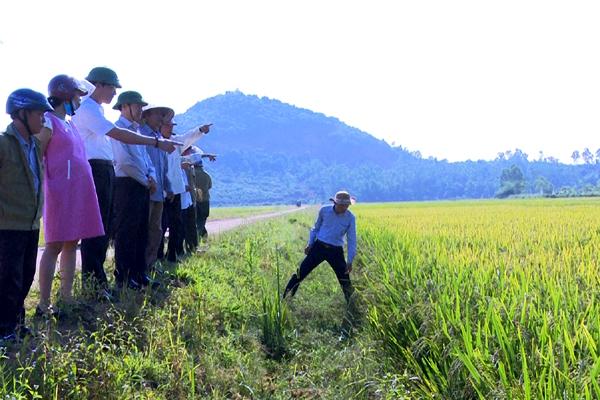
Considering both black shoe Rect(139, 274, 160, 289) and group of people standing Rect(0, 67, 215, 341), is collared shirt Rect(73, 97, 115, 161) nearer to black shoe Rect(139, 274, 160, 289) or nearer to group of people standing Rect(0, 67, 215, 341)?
group of people standing Rect(0, 67, 215, 341)

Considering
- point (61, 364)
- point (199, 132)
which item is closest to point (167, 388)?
point (61, 364)

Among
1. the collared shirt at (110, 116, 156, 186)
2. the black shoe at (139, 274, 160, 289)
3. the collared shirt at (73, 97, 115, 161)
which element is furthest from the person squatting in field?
the collared shirt at (73, 97, 115, 161)

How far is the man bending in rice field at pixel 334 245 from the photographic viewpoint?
6328 mm

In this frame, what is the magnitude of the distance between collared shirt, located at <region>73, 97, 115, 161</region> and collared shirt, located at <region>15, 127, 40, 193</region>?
36.5 inches

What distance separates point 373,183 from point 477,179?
39463 millimetres

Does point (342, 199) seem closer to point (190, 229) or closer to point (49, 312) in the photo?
point (190, 229)

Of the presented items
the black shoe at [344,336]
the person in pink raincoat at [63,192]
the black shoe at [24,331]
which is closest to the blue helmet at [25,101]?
the person in pink raincoat at [63,192]

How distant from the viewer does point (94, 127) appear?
4.50m

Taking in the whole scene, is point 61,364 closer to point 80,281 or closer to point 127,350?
point 127,350

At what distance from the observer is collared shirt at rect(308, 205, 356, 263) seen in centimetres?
638

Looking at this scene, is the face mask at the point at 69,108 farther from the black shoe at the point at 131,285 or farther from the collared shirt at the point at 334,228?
the collared shirt at the point at 334,228

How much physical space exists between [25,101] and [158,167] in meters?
2.37

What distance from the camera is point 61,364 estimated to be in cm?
284

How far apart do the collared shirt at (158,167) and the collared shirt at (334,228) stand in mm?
1711
